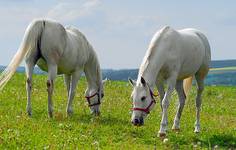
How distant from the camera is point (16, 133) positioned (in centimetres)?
1157

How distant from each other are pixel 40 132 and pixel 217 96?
684 inches

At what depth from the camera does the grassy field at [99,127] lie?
11367 mm

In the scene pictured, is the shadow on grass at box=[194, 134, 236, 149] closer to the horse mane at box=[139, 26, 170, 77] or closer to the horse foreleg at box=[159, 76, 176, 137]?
the horse foreleg at box=[159, 76, 176, 137]

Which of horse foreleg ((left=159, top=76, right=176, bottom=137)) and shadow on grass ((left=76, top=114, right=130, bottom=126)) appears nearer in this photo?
horse foreleg ((left=159, top=76, right=176, bottom=137))

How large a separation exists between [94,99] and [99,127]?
4180mm

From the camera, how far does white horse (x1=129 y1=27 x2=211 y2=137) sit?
43.4 ft

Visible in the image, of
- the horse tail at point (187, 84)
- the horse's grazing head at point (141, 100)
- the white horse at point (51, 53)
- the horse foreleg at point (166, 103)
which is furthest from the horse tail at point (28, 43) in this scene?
the horse tail at point (187, 84)

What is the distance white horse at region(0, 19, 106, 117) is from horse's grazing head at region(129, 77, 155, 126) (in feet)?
10.6

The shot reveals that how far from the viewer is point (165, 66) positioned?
13.9 m

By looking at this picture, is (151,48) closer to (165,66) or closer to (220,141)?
(165,66)

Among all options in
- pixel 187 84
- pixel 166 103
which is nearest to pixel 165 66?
pixel 166 103

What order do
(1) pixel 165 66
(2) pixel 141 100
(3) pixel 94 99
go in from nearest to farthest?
(2) pixel 141 100 < (1) pixel 165 66 < (3) pixel 94 99

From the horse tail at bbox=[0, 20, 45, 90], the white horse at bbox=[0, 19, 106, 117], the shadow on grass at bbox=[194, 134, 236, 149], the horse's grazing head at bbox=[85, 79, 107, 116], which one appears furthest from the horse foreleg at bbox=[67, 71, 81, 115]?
the shadow on grass at bbox=[194, 134, 236, 149]

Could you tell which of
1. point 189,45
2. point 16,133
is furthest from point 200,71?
point 16,133
